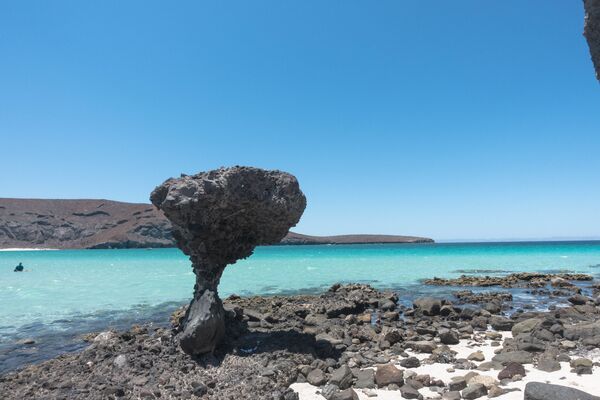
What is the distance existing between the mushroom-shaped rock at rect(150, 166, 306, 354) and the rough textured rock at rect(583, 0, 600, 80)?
23.4ft

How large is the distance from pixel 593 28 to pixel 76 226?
452ft

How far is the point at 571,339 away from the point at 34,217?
446ft

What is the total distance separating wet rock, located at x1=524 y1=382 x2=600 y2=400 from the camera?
638 cm

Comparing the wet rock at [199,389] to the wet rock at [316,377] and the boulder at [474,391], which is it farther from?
the boulder at [474,391]

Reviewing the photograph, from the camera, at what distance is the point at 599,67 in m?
5.86

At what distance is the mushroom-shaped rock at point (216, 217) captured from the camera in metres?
10.8

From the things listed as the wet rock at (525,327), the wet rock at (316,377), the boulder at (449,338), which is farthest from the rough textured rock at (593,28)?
the wet rock at (525,327)

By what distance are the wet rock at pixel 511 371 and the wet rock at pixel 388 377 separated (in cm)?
196

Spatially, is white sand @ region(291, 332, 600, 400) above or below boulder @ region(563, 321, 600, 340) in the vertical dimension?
below

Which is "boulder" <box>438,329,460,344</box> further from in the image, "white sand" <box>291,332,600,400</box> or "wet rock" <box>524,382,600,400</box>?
"wet rock" <box>524,382,600,400</box>

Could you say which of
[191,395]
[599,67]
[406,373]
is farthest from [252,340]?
[599,67]

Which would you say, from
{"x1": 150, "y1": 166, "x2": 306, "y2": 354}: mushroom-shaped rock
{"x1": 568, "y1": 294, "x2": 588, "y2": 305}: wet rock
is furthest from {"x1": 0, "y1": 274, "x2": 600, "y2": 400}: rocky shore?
{"x1": 568, "y1": 294, "x2": 588, "y2": 305}: wet rock

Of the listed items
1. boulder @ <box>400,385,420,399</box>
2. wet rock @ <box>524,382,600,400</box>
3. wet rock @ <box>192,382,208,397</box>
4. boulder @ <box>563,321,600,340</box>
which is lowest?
wet rock @ <box>192,382,208,397</box>

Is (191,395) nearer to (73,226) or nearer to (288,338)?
(288,338)
